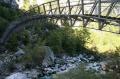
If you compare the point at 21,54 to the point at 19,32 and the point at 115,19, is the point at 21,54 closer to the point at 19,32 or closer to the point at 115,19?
the point at 19,32

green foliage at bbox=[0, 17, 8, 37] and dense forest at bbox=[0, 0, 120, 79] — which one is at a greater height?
green foliage at bbox=[0, 17, 8, 37]

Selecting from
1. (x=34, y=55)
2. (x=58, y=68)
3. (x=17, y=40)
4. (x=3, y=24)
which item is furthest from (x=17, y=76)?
(x=3, y=24)

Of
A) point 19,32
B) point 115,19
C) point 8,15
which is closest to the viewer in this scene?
point 115,19

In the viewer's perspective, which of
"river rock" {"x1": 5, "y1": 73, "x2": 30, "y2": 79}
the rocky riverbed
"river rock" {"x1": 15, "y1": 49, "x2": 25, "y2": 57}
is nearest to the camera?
"river rock" {"x1": 5, "y1": 73, "x2": 30, "y2": 79}

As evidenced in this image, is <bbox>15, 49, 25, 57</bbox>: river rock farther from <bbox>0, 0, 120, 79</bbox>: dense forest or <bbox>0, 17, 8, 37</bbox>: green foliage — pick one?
<bbox>0, 17, 8, 37</bbox>: green foliage

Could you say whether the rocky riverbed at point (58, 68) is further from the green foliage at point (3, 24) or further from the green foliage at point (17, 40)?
the green foliage at point (3, 24)

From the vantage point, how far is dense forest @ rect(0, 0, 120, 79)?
30.5 m

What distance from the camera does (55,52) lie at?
126ft

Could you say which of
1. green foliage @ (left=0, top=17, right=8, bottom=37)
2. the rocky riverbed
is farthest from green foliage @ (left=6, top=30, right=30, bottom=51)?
green foliage @ (left=0, top=17, right=8, bottom=37)

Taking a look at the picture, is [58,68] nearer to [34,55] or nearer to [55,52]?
[34,55]

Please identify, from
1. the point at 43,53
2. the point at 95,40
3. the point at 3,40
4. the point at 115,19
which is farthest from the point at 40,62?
the point at 115,19

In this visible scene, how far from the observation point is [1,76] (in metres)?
30.1

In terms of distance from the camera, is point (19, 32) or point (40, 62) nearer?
point (40, 62)

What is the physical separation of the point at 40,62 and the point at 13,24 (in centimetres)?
350
